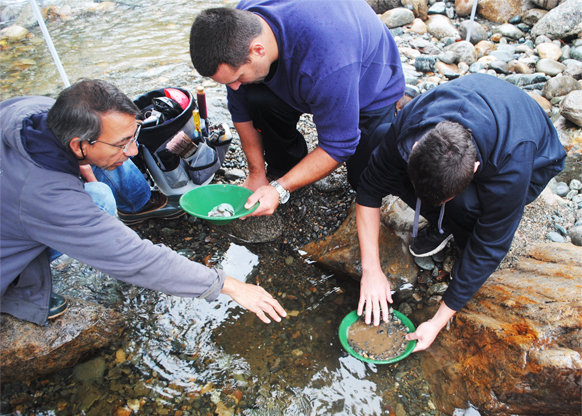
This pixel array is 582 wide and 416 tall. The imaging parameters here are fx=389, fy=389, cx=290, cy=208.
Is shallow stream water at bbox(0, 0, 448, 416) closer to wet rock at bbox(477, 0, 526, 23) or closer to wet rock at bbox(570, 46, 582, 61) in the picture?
wet rock at bbox(570, 46, 582, 61)

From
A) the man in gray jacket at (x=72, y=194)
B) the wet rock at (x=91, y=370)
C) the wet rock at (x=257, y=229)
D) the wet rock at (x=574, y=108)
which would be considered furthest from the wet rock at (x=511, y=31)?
the wet rock at (x=91, y=370)

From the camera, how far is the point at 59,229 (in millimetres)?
1688

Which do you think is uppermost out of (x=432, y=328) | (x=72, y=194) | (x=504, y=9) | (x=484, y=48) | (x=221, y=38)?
(x=221, y=38)

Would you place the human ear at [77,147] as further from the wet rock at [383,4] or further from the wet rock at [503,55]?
the wet rock at [383,4]

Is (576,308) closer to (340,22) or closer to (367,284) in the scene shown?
(367,284)

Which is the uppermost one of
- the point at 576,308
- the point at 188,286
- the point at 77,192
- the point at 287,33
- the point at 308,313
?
the point at 287,33

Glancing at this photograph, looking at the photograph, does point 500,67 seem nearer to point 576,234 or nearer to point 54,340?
point 576,234

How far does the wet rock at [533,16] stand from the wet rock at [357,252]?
5427mm

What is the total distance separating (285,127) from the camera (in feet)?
9.49

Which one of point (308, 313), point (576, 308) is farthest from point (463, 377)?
point (308, 313)

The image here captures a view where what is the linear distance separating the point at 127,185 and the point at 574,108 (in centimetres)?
384

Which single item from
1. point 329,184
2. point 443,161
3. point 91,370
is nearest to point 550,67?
point 329,184

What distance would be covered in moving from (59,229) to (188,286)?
0.62 meters

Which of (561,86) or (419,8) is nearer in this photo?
(561,86)
